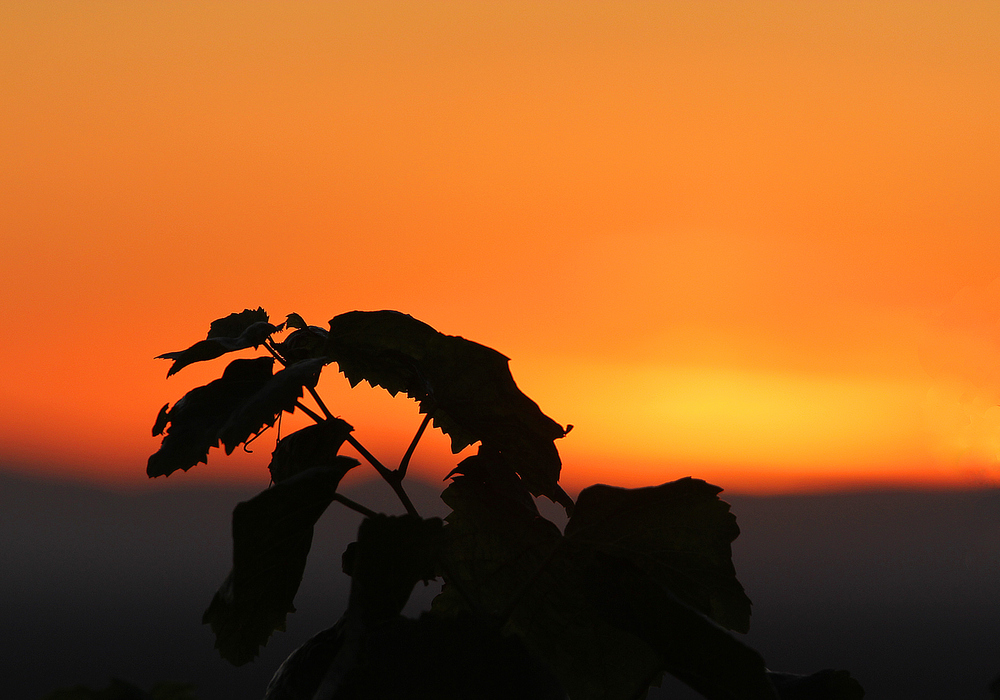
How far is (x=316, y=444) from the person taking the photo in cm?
62

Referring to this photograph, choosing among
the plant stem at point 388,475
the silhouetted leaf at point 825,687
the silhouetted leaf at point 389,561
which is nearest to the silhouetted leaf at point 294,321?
the plant stem at point 388,475

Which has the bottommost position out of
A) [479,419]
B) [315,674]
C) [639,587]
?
[315,674]

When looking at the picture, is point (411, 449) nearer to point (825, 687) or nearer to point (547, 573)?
point (547, 573)

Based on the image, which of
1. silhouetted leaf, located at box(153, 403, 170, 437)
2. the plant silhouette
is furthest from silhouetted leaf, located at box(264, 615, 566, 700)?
silhouetted leaf, located at box(153, 403, 170, 437)

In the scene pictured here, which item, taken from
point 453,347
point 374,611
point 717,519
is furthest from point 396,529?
point 717,519

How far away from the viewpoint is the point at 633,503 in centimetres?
58

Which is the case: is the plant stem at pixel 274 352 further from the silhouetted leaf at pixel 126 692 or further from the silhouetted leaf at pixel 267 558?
the silhouetted leaf at pixel 126 692

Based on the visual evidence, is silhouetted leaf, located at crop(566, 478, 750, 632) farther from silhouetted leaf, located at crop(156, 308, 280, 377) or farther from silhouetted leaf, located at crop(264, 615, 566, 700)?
silhouetted leaf, located at crop(156, 308, 280, 377)

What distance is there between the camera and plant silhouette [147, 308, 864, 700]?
484mm

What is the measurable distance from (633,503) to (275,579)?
0.90 ft

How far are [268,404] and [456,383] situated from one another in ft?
0.52

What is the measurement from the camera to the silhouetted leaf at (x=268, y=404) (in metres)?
0.50

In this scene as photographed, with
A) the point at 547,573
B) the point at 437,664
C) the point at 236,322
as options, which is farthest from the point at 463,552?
the point at 236,322

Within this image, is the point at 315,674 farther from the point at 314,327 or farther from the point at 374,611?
the point at 314,327
